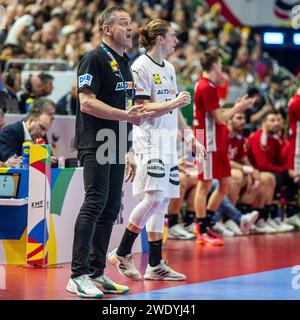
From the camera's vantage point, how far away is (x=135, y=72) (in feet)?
26.5

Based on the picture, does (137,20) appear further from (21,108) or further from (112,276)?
(112,276)

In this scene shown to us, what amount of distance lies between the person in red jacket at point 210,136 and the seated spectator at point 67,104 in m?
2.04

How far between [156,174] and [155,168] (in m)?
0.05

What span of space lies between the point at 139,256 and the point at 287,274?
1.91m

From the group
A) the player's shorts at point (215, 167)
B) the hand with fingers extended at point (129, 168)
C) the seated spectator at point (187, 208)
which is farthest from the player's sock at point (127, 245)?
the seated spectator at point (187, 208)

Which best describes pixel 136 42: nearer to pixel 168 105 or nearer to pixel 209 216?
pixel 209 216

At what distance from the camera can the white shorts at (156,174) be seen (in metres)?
8.01

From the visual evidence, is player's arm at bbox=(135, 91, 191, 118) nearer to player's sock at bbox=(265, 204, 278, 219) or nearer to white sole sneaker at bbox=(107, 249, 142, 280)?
white sole sneaker at bbox=(107, 249, 142, 280)

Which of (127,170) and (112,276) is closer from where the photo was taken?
(127,170)

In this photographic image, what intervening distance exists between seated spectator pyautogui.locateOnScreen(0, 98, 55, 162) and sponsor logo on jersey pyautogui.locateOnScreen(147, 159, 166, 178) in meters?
1.92

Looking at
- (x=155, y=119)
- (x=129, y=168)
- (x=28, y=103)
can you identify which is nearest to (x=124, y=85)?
(x=129, y=168)

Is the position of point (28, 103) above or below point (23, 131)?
above

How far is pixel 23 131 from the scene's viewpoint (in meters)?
9.52
